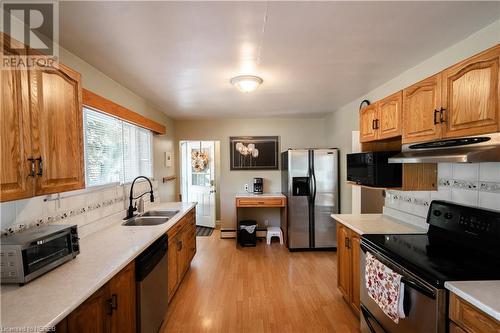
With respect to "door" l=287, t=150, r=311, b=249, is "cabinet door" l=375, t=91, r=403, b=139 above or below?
above

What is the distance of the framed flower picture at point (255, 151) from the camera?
498 cm

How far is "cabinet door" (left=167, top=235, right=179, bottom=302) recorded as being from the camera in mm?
2477

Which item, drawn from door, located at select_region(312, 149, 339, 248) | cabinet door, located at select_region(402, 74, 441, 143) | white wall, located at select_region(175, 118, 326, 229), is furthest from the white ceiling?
white wall, located at select_region(175, 118, 326, 229)

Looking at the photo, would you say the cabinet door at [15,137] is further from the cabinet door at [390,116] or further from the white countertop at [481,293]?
the cabinet door at [390,116]

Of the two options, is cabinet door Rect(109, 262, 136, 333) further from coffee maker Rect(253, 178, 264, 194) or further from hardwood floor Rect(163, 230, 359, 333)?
coffee maker Rect(253, 178, 264, 194)

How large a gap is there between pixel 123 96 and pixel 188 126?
2202 millimetres

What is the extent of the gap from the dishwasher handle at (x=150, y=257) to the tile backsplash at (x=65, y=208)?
65cm

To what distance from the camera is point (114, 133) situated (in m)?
2.79

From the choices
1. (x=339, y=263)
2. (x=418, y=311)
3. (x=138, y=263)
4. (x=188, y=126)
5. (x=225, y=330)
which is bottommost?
(x=225, y=330)

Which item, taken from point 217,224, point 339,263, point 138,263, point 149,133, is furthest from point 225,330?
point 217,224

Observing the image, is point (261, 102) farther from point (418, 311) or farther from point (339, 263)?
point (418, 311)

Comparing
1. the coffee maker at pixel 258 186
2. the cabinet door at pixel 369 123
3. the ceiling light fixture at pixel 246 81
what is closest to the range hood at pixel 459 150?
the cabinet door at pixel 369 123

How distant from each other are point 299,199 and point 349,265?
1.83 m

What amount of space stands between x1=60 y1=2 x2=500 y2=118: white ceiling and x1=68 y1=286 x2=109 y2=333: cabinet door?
162 centimetres
